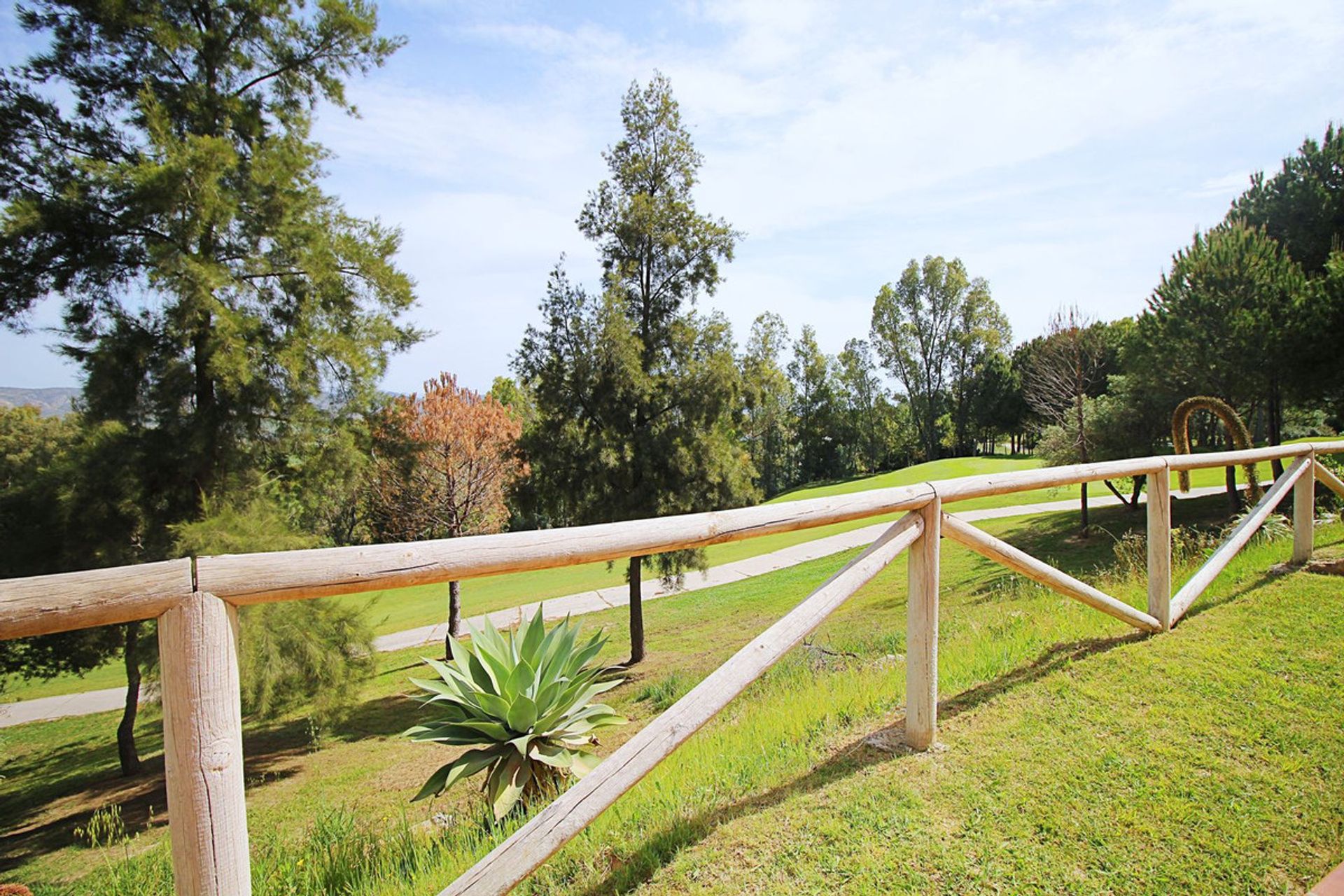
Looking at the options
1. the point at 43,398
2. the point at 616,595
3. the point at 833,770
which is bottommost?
the point at 616,595

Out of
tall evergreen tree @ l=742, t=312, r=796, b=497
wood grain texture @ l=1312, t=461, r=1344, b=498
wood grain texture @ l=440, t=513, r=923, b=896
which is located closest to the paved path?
wood grain texture @ l=1312, t=461, r=1344, b=498

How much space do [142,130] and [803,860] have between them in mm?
12571

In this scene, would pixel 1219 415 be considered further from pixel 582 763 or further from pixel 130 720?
pixel 130 720

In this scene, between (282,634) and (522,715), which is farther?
(282,634)

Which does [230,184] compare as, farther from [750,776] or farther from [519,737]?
[750,776]

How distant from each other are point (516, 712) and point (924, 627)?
6.85 feet

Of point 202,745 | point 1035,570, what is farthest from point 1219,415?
point 202,745

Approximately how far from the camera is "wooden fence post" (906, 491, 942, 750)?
2.97 metres

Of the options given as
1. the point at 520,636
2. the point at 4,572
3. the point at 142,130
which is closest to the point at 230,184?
the point at 142,130

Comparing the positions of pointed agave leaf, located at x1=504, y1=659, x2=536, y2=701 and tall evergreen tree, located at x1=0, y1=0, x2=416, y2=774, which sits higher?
tall evergreen tree, located at x1=0, y1=0, x2=416, y2=774

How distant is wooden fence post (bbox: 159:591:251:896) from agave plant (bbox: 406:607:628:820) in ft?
5.84

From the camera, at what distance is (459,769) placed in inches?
130

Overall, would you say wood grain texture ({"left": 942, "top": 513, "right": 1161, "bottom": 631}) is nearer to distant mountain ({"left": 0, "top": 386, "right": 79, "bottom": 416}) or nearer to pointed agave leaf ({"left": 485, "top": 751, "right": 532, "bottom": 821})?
Result: pointed agave leaf ({"left": 485, "top": 751, "right": 532, "bottom": 821})

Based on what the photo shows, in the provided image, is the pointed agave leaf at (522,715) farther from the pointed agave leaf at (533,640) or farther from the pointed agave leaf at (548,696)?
the pointed agave leaf at (533,640)
